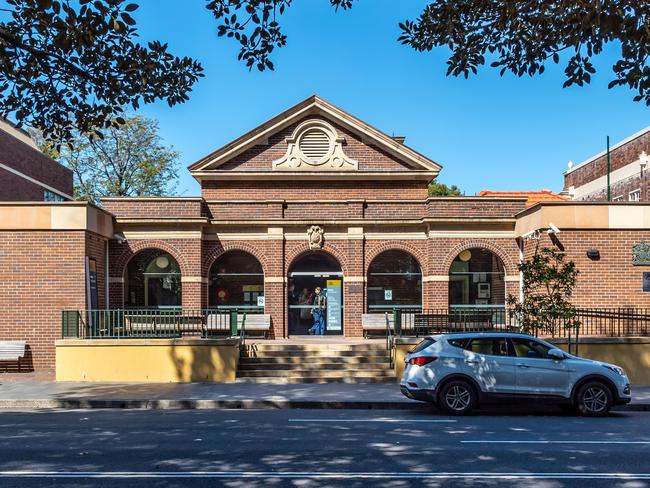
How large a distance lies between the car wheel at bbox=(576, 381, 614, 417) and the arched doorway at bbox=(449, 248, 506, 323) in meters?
10.1

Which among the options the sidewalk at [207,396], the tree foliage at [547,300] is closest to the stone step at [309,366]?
the sidewalk at [207,396]

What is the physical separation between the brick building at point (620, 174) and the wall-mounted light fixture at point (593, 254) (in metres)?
9.46

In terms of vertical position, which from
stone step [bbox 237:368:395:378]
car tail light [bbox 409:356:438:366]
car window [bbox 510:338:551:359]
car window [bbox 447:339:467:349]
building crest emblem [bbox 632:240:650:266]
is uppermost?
building crest emblem [bbox 632:240:650:266]

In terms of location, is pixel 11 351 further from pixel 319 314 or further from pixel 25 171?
pixel 25 171

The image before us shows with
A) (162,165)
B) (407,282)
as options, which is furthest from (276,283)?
(162,165)

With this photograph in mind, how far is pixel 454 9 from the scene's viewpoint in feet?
31.5

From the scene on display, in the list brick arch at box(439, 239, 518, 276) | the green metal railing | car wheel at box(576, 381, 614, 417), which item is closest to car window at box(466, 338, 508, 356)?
car wheel at box(576, 381, 614, 417)

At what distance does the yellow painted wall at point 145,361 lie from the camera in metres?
16.8

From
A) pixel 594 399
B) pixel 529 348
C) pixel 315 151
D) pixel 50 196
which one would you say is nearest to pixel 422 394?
pixel 529 348

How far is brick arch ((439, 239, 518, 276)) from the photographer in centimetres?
2245

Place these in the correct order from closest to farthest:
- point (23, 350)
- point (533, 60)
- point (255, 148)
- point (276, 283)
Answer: point (533, 60), point (23, 350), point (276, 283), point (255, 148)

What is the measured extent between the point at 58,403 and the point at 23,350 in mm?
4278

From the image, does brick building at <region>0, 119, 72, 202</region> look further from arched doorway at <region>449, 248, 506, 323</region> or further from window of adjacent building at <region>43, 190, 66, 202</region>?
arched doorway at <region>449, 248, 506, 323</region>

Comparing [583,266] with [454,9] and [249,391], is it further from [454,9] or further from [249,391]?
[454,9]
